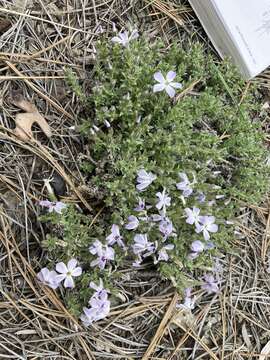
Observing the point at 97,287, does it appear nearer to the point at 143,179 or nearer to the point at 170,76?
the point at 143,179

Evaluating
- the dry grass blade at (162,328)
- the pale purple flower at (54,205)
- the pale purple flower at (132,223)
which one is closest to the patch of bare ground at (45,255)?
the dry grass blade at (162,328)

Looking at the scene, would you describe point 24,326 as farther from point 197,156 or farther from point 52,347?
point 197,156

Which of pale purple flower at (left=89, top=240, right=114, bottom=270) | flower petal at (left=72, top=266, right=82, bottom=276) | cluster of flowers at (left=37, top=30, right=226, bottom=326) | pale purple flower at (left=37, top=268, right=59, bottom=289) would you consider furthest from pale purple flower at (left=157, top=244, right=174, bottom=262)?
pale purple flower at (left=37, top=268, right=59, bottom=289)

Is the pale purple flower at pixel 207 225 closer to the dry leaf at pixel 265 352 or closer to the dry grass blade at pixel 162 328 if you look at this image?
the dry grass blade at pixel 162 328

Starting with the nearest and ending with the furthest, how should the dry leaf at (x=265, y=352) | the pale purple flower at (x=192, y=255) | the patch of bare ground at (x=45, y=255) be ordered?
the patch of bare ground at (x=45, y=255) → the pale purple flower at (x=192, y=255) → the dry leaf at (x=265, y=352)

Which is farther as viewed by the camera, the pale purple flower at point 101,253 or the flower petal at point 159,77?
the flower petal at point 159,77

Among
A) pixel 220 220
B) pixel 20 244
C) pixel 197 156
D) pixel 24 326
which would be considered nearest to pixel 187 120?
pixel 197 156

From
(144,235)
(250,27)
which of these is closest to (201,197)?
(144,235)

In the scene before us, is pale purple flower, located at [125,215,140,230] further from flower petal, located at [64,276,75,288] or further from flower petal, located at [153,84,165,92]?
flower petal, located at [153,84,165,92]
